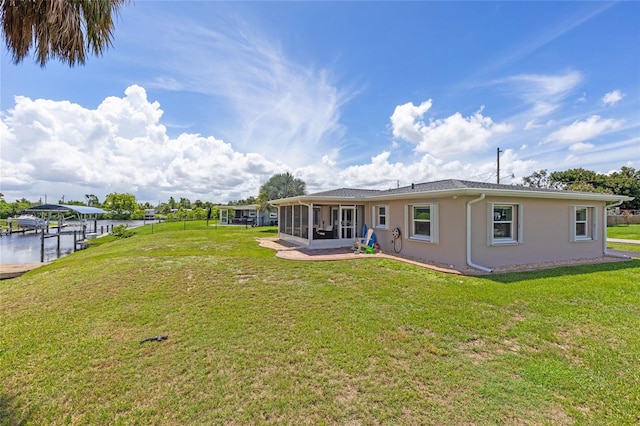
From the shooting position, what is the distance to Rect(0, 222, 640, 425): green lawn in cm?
253

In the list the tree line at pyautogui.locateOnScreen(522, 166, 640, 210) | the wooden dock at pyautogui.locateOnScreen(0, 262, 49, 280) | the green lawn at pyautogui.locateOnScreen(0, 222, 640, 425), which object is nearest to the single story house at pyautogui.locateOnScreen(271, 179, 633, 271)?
the green lawn at pyautogui.locateOnScreen(0, 222, 640, 425)

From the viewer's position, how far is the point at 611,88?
12.8 m

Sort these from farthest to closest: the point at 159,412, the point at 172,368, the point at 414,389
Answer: the point at 172,368 < the point at 414,389 < the point at 159,412

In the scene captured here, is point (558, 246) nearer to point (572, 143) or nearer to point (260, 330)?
point (260, 330)

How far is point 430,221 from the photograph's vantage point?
964 cm

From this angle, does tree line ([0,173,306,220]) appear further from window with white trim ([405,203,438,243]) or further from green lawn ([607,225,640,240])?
green lawn ([607,225,640,240])

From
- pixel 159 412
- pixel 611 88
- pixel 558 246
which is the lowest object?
pixel 159 412

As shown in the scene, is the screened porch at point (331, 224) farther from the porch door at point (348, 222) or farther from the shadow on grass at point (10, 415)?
the shadow on grass at point (10, 415)

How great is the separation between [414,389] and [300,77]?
12.9 meters

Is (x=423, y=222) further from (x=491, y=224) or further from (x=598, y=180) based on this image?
(x=598, y=180)

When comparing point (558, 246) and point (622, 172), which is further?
point (622, 172)

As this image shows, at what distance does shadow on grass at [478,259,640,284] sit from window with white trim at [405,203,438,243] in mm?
2361

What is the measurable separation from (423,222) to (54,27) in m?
10.2

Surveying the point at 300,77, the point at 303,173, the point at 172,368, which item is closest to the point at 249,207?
the point at 303,173
